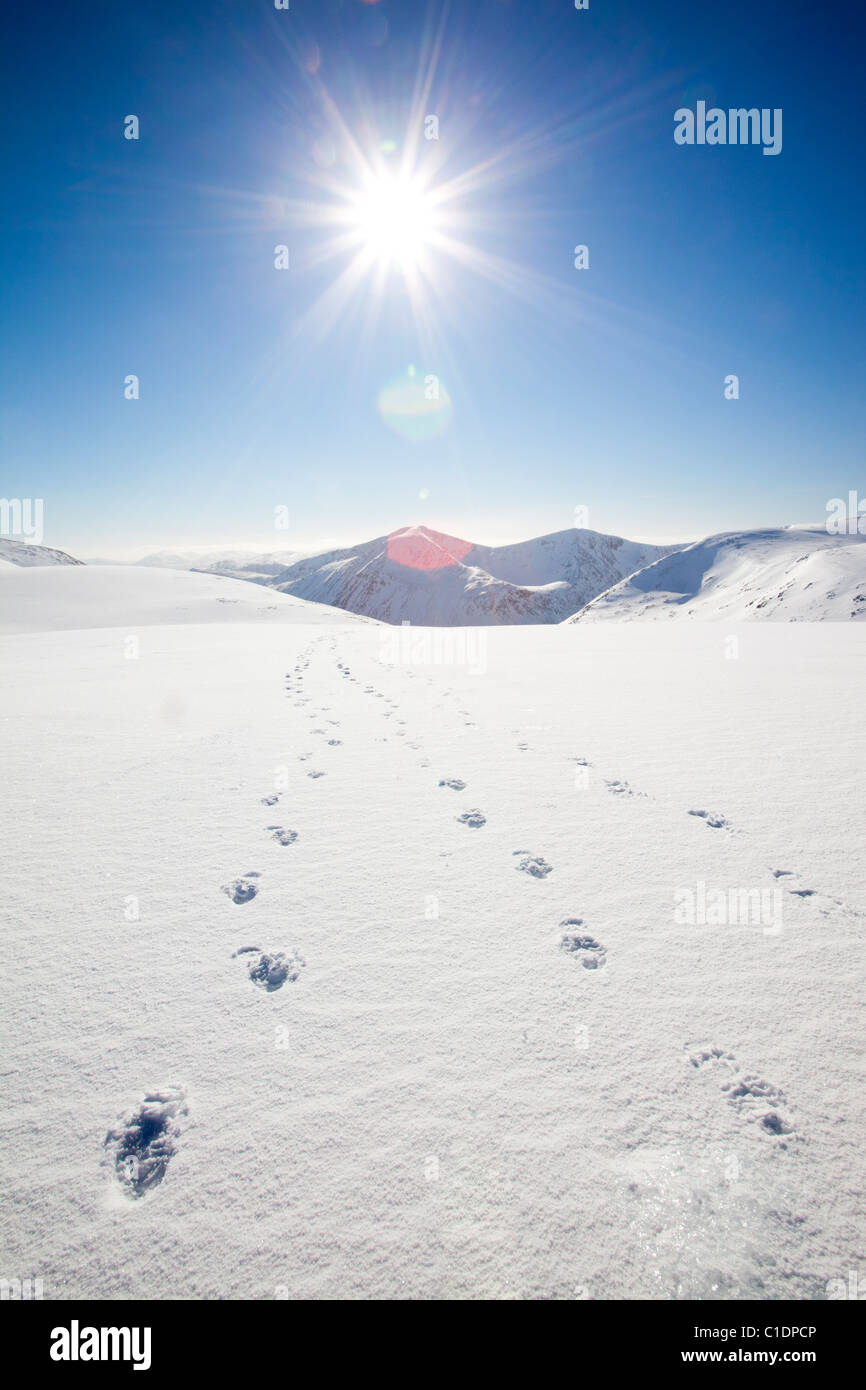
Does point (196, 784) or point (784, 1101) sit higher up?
point (196, 784)

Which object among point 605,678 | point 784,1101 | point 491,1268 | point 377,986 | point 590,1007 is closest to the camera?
point 491,1268

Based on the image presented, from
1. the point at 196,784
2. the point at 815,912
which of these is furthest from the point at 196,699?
the point at 815,912

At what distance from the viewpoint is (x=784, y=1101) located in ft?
7.79

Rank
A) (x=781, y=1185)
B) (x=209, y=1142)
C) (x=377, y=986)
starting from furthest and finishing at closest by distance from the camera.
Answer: (x=377, y=986), (x=209, y=1142), (x=781, y=1185)

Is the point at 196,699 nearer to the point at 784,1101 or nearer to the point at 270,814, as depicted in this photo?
the point at 270,814

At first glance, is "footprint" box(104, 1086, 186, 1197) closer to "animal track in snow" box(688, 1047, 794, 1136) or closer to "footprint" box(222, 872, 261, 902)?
"footprint" box(222, 872, 261, 902)

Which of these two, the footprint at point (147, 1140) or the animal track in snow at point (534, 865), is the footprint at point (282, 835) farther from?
the footprint at point (147, 1140)

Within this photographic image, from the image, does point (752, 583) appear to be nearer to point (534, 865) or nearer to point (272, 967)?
point (534, 865)

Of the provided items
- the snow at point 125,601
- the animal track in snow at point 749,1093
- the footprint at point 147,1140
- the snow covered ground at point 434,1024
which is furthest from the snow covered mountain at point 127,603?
the animal track in snow at point 749,1093

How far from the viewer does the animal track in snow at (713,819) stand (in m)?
4.86

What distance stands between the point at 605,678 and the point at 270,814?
355 inches

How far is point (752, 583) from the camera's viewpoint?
100812 mm

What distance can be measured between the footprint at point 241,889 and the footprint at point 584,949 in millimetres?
2302
